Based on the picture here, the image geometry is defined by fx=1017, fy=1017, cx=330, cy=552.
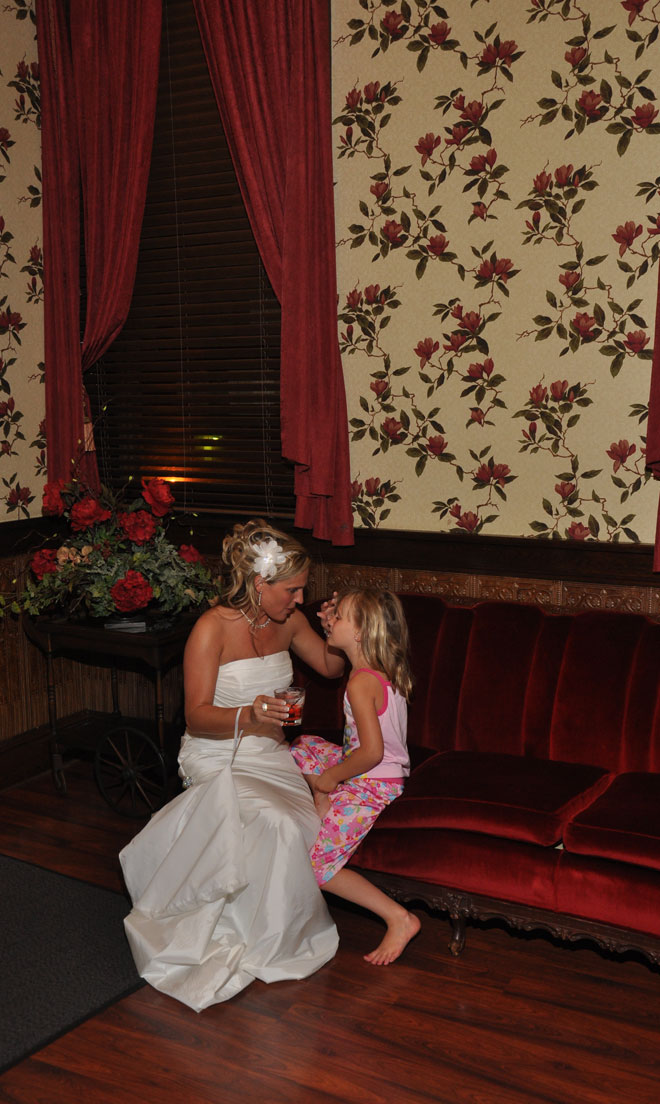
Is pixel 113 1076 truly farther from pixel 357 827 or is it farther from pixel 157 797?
pixel 157 797

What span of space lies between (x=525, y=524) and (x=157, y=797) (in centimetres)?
191

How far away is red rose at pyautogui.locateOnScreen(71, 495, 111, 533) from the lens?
4098 mm

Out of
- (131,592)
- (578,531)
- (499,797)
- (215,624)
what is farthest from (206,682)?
(578,531)

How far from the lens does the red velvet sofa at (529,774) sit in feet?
9.21

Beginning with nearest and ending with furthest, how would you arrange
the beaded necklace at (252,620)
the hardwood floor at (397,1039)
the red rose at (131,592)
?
1. the hardwood floor at (397,1039)
2. the beaded necklace at (252,620)
3. the red rose at (131,592)

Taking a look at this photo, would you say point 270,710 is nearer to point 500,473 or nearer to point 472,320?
point 500,473

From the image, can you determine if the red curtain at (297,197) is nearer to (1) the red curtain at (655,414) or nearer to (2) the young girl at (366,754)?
(2) the young girl at (366,754)

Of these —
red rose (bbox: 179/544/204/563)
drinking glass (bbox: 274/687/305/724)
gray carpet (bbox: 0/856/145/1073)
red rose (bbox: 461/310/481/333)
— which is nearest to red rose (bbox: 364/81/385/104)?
red rose (bbox: 461/310/481/333)

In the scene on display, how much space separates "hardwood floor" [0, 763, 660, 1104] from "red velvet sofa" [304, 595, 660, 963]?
0.58 ft

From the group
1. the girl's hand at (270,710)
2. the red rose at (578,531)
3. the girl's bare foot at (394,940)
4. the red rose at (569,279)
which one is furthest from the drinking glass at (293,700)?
the red rose at (569,279)

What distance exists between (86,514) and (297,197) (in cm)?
151

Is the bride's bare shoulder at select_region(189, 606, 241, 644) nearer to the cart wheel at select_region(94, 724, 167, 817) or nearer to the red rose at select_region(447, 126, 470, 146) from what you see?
the cart wheel at select_region(94, 724, 167, 817)

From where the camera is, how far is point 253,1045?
2.66 m

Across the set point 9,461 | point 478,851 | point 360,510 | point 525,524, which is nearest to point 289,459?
point 360,510
